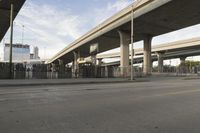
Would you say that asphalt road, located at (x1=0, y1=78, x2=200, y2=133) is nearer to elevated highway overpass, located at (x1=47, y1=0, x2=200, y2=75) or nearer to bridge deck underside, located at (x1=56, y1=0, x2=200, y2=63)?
elevated highway overpass, located at (x1=47, y1=0, x2=200, y2=75)

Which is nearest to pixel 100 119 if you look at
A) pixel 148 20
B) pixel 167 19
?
pixel 148 20

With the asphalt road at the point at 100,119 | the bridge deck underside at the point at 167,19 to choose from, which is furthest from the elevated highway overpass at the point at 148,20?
the asphalt road at the point at 100,119

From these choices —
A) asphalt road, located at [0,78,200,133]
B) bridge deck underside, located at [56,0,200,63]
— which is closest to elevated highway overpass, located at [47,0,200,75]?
bridge deck underside, located at [56,0,200,63]

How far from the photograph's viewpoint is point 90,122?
7031 millimetres


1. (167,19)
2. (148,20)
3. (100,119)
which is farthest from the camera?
(148,20)

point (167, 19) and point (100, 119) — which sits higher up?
point (167, 19)

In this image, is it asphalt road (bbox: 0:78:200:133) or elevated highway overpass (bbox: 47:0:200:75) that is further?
elevated highway overpass (bbox: 47:0:200:75)

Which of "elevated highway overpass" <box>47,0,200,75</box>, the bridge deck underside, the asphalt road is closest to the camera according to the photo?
the asphalt road

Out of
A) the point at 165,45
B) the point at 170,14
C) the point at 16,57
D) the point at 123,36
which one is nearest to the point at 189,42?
the point at 165,45

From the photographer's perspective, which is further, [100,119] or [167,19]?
[167,19]

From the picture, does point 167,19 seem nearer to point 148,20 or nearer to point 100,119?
point 148,20

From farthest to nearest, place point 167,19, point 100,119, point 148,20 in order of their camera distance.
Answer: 1. point 148,20
2. point 167,19
3. point 100,119

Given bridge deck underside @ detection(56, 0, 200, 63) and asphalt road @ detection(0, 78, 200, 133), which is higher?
bridge deck underside @ detection(56, 0, 200, 63)

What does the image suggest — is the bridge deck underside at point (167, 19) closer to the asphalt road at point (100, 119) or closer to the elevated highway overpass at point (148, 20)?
the elevated highway overpass at point (148, 20)
